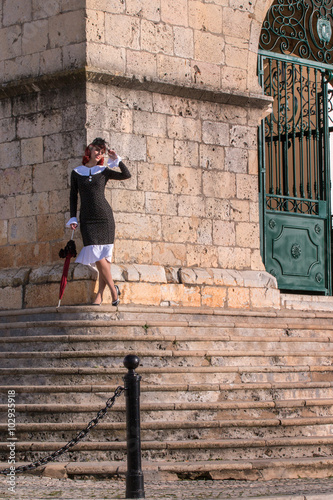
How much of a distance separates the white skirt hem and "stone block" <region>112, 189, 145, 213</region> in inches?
28.1

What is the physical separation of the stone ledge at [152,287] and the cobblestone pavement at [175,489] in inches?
102

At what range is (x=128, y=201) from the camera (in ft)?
29.7

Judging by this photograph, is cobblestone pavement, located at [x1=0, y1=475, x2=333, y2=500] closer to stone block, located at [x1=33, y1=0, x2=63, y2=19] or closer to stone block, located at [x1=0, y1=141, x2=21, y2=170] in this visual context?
stone block, located at [x1=0, y1=141, x2=21, y2=170]

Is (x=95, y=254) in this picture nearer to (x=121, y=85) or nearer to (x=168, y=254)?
(x=168, y=254)

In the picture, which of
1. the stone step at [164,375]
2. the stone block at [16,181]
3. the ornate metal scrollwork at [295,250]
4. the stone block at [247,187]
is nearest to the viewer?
the stone step at [164,375]

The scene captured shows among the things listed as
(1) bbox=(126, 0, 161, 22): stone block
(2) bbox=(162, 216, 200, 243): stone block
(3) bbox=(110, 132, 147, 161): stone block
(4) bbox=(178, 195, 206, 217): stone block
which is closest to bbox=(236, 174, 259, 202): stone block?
(4) bbox=(178, 195, 206, 217): stone block

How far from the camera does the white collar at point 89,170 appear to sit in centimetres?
848

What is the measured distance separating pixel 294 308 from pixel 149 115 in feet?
9.21

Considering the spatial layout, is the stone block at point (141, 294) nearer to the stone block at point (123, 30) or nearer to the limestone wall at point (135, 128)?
the limestone wall at point (135, 128)

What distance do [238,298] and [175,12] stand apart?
3.28m

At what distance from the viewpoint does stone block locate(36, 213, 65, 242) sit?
902cm

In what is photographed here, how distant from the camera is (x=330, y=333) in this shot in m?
9.34

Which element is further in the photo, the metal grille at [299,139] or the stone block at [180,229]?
the metal grille at [299,139]

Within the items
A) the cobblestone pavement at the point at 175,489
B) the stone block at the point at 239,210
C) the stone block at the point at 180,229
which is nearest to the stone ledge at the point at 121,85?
the stone block at the point at 239,210
